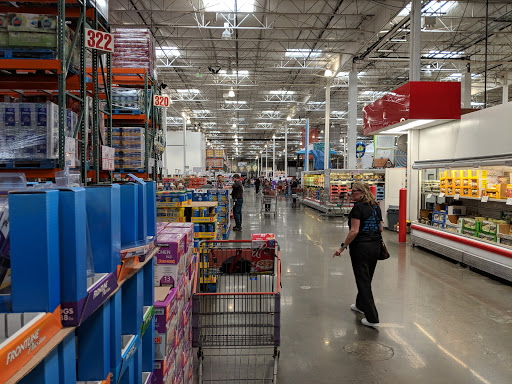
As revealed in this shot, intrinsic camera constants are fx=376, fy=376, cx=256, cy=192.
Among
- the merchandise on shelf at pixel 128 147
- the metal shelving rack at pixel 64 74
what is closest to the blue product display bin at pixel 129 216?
the metal shelving rack at pixel 64 74

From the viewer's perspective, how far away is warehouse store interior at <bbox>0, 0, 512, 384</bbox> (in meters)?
1.15

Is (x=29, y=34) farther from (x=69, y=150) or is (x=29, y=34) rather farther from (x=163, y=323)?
(x=163, y=323)

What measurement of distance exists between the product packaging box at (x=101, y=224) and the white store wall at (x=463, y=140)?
7.12 metres

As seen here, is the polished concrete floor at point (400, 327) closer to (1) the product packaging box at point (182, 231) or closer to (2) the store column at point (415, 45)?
(1) the product packaging box at point (182, 231)

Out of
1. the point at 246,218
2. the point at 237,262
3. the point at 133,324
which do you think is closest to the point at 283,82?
the point at 246,218

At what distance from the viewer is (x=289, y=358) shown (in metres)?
3.97

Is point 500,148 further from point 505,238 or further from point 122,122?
point 122,122

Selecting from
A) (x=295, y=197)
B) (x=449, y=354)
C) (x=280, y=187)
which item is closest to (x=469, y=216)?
(x=449, y=354)

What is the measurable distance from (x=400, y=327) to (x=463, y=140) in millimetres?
5154

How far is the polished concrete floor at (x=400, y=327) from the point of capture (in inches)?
146

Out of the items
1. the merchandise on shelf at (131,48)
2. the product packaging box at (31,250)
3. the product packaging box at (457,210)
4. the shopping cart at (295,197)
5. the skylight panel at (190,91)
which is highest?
the skylight panel at (190,91)

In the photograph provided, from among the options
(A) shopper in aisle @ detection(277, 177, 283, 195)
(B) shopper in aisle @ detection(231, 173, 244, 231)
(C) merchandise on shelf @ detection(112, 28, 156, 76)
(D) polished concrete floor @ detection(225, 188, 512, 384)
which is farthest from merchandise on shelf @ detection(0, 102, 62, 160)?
(A) shopper in aisle @ detection(277, 177, 283, 195)

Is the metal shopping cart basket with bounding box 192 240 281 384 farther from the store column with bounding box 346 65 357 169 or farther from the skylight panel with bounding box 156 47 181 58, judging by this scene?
the skylight panel with bounding box 156 47 181 58

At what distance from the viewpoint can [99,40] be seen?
3.36 metres
